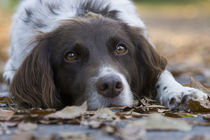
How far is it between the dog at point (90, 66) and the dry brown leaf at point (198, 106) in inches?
7.0

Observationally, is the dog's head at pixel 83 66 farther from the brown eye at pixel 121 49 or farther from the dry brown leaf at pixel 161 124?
the dry brown leaf at pixel 161 124

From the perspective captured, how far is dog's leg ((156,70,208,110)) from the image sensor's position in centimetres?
389

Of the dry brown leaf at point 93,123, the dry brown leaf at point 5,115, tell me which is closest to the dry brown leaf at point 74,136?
the dry brown leaf at point 93,123

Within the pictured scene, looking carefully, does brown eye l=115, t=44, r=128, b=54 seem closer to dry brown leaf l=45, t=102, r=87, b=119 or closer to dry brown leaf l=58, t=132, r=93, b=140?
dry brown leaf l=45, t=102, r=87, b=119

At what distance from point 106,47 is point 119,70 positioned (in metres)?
0.29

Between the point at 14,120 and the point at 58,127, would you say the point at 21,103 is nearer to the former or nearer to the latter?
the point at 14,120

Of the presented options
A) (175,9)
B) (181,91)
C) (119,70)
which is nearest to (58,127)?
(119,70)

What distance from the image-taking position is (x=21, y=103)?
4.34 metres

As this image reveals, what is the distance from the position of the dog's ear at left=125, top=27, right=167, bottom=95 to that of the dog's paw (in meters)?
0.60

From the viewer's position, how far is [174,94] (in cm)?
409

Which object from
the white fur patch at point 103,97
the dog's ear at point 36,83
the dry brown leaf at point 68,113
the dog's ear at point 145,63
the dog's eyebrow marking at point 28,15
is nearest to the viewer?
the dry brown leaf at point 68,113

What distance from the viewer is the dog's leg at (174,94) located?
A: 12.8 ft

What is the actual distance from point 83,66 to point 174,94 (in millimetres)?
864

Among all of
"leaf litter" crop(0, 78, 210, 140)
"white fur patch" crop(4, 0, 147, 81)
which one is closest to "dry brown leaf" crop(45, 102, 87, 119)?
"leaf litter" crop(0, 78, 210, 140)
